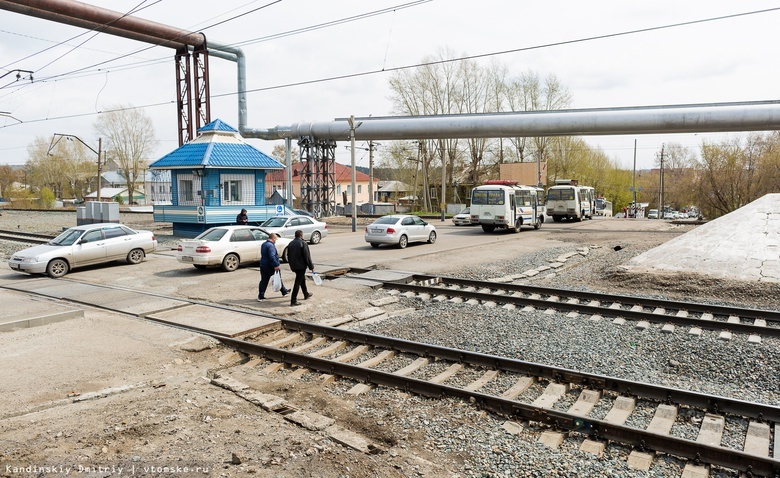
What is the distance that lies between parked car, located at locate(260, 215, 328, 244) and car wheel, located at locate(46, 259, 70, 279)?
25.0 feet

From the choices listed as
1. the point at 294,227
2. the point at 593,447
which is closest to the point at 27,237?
the point at 294,227

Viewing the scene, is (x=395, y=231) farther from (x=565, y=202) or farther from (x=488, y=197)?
(x=565, y=202)

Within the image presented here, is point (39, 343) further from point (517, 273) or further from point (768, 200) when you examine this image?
point (768, 200)

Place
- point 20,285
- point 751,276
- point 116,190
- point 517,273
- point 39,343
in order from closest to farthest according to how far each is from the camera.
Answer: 1. point 39,343
2. point 751,276
3. point 20,285
4. point 517,273
5. point 116,190

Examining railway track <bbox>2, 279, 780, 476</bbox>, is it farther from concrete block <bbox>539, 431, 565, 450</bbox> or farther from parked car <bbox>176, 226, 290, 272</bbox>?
parked car <bbox>176, 226, 290, 272</bbox>

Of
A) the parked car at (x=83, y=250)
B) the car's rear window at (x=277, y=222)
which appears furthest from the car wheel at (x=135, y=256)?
the car's rear window at (x=277, y=222)

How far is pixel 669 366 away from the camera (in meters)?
8.63

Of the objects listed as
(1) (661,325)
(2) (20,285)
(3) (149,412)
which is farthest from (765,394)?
(2) (20,285)

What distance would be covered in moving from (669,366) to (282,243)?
1419 cm

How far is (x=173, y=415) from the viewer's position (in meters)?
6.71

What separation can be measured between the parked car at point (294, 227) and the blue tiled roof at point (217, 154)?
650 cm

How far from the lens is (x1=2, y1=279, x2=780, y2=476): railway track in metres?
6.02

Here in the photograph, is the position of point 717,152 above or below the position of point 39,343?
above

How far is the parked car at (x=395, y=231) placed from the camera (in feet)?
78.1
